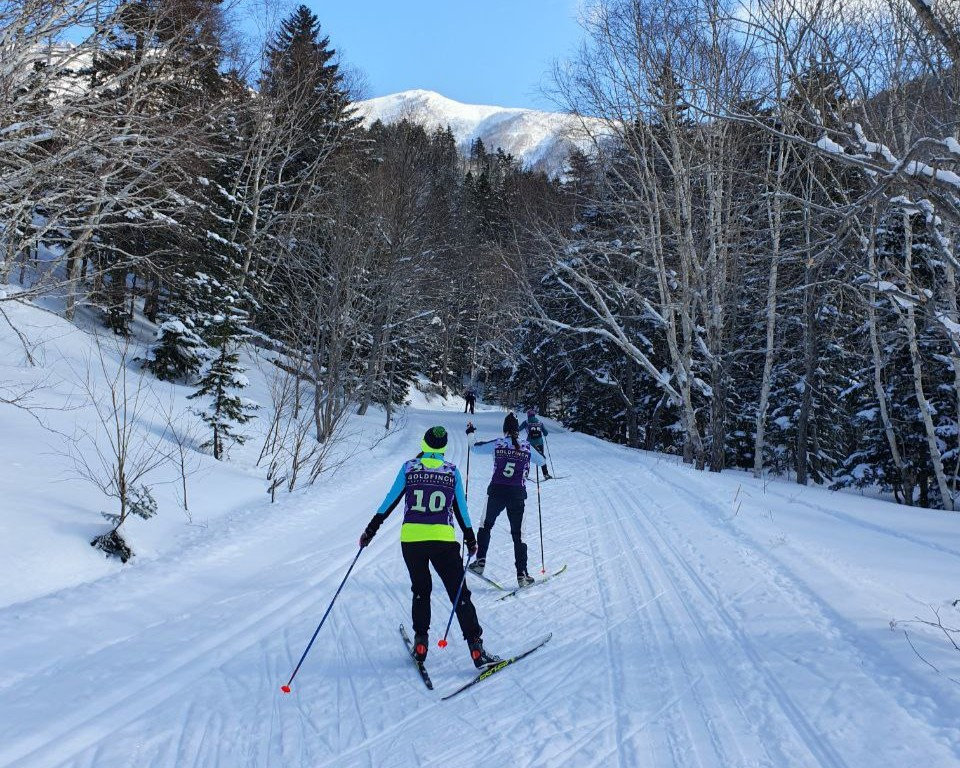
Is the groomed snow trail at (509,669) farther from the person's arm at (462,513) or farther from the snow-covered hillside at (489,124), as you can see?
the snow-covered hillside at (489,124)

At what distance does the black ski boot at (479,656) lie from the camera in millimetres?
4629

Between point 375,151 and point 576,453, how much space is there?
61.1 ft

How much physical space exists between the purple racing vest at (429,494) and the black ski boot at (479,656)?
95 cm

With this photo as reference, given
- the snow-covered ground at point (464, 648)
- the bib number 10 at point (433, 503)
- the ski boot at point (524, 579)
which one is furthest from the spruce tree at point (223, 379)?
the bib number 10 at point (433, 503)

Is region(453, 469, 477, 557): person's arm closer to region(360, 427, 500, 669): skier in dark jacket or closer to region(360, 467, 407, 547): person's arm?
region(360, 427, 500, 669): skier in dark jacket

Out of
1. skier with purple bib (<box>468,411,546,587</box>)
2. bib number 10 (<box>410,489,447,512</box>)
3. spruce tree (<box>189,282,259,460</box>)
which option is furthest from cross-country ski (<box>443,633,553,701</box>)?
spruce tree (<box>189,282,259,460</box>)

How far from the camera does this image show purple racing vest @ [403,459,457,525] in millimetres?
4840

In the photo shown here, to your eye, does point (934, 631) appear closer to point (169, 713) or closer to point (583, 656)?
point (583, 656)

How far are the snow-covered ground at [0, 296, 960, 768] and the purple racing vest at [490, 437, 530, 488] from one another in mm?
1149

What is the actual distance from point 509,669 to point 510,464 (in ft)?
9.61

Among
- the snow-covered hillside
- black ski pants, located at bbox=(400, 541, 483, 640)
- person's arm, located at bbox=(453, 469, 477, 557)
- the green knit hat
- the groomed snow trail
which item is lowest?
the groomed snow trail

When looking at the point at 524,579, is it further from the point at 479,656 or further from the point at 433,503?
the point at 433,503

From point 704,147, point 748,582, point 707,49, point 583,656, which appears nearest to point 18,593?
point 583,656

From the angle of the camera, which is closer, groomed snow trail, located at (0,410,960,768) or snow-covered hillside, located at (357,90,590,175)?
groomed snow trail, located at (0,410,960,768)
